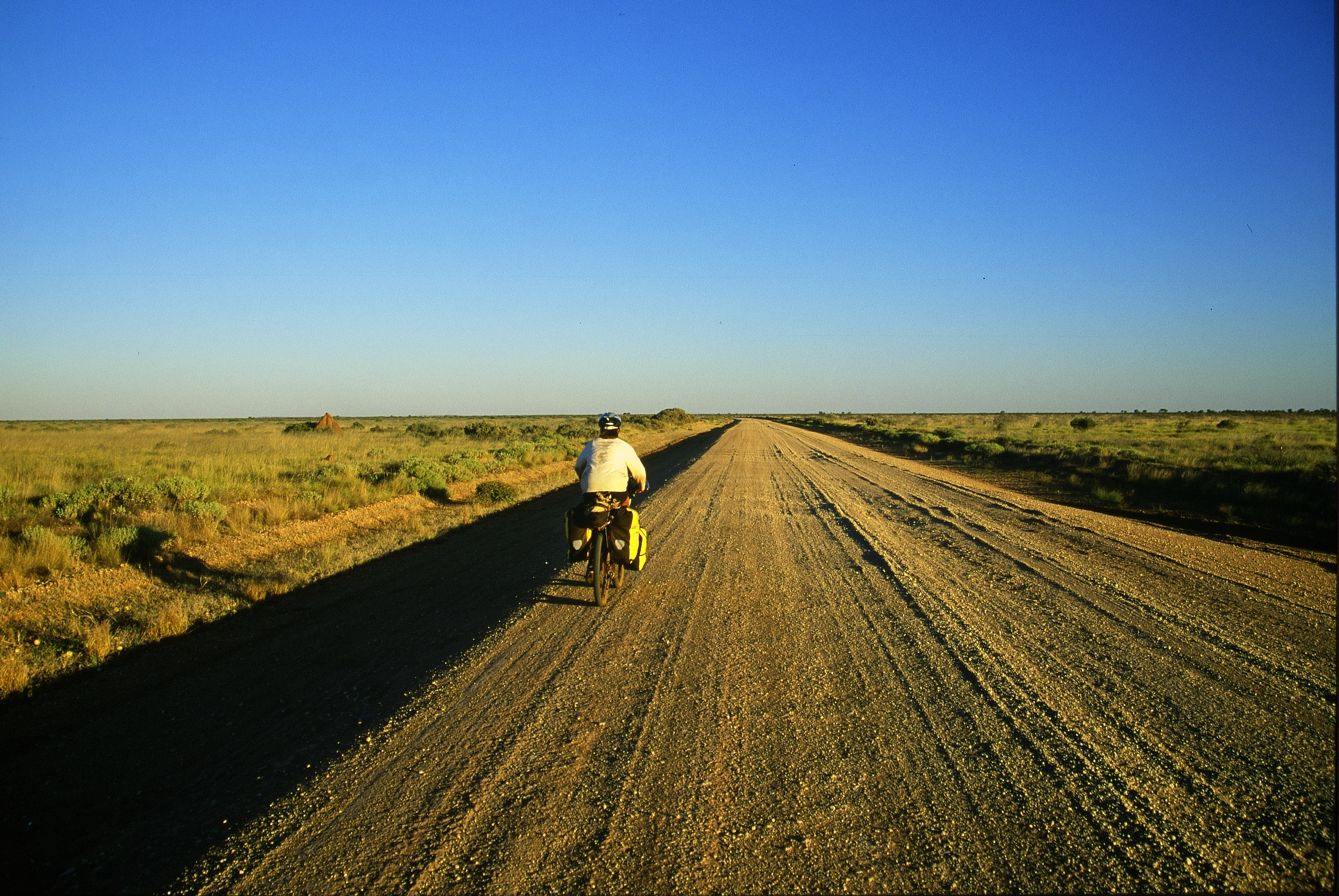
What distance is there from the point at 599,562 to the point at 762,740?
3.33m

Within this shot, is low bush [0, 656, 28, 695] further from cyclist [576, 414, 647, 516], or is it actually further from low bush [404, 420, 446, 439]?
low bush [404, 420, 446, 439]

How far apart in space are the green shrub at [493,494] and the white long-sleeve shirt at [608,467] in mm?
10306

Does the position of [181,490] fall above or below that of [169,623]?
above

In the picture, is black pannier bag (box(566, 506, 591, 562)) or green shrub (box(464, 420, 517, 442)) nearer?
black pannier bag (box(566, 506, 591, 562))

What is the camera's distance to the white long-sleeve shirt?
728cm

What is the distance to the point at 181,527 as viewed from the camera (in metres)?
11.0

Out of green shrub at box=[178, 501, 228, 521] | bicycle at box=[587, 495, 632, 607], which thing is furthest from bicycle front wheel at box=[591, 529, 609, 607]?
green shrub at box=[178, 501, 228, 521]

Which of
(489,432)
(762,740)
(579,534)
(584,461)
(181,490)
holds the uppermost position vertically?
(584,461)

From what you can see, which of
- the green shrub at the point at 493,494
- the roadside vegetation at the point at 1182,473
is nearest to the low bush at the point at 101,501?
the green shrub at the point at 493,494

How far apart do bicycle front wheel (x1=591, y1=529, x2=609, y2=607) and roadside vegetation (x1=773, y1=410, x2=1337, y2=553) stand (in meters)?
11.6

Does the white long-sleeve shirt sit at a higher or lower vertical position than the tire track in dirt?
higher

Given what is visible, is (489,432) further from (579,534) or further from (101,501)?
(579,534)

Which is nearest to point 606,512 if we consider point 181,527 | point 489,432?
point 181,527

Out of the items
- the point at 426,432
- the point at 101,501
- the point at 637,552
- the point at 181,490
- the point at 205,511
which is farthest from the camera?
the point at 426,432
